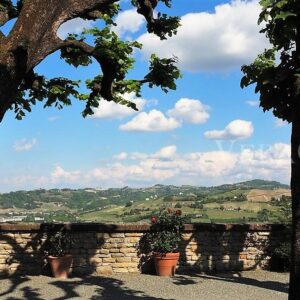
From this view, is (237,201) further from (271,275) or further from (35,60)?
(35,60)

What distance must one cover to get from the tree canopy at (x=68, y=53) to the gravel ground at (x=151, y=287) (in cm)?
418

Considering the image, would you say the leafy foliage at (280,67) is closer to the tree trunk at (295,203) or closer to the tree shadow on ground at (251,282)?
the tree trunk at (295,203)

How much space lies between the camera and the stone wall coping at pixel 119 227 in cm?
1225

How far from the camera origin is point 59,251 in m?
12.2

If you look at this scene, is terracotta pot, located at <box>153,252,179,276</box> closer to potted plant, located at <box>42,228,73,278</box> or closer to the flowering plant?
the flowering plant

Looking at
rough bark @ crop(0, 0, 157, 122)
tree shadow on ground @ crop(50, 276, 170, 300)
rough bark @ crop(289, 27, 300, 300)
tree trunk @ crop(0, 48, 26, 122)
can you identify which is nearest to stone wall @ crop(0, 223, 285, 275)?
tree shadow on ground @ crop(50, 276, 170, 300)

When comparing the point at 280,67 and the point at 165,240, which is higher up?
the point at 280,67

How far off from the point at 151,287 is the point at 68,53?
18.9 ft

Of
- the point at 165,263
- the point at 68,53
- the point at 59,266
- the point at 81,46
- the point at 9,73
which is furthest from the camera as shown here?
the point at 165,263

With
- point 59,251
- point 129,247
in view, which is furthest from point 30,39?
point 129,247

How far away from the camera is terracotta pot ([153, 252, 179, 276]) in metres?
12.2

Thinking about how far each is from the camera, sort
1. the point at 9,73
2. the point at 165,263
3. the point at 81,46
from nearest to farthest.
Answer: the point at 9,73
the point at 81,46
the point at 165,263

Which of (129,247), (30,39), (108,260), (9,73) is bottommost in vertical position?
(108,260)

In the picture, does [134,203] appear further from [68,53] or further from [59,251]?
[68,53]
